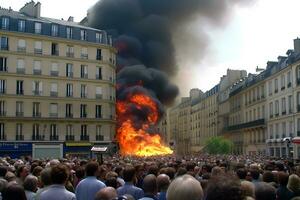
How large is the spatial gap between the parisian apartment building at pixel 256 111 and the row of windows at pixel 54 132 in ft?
45.6

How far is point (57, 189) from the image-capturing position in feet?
18.7

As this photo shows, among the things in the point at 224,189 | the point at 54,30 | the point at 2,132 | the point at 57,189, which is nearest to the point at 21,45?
the point at 54,30

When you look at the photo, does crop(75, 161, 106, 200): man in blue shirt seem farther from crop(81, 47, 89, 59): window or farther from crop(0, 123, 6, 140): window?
crop(81, 47, 89, 59): window

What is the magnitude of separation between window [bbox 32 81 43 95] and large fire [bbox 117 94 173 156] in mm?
11067

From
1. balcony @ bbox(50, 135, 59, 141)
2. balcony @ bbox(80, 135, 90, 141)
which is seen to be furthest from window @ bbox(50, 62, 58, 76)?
balcony @ bbox(80, 135, 90, 141)

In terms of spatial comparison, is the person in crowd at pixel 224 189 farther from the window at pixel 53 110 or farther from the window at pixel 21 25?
the window at pixel 21 25

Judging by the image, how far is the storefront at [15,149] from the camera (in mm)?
47500

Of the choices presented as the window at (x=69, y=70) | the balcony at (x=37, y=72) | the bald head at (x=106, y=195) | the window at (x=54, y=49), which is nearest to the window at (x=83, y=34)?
the window at (x=54, y=49)

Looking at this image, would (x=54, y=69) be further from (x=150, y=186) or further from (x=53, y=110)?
(x=150, y=186)

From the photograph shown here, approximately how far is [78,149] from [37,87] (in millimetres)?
8272

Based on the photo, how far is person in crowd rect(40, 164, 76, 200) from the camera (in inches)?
222

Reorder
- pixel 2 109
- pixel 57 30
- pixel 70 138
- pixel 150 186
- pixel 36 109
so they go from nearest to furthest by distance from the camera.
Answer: pixel 150 186 → pixel 2 109 → pixel 36 109 → pixel 70 138 → pixel 57 30

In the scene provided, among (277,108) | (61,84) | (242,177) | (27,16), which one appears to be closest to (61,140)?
(61,84)

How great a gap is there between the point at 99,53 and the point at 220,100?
3112cm
